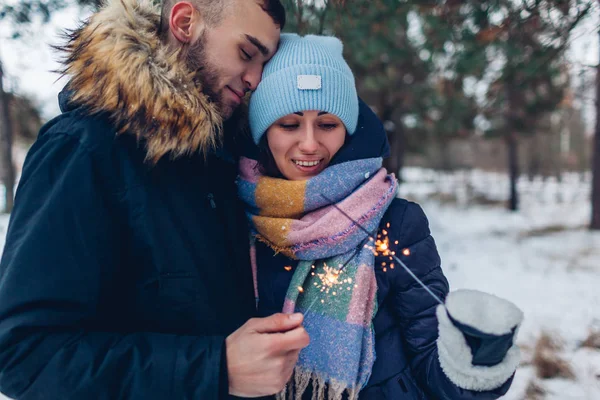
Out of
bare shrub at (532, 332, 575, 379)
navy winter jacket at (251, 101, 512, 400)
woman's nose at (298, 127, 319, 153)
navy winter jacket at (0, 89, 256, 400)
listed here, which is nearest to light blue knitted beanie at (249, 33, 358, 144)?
woman's nose at (298, 127, 319, 153)

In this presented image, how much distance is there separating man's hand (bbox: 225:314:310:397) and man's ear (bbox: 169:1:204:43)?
3.62 feet

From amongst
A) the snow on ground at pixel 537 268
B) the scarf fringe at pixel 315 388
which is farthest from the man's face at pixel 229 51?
the snow on ground at pixel 537 268

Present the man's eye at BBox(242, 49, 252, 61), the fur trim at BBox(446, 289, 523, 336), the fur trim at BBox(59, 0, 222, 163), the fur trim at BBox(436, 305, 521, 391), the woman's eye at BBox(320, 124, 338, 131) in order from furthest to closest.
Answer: the woman's eye at BBox(320, 124, 338, 131), the man's eye at BBox(242, 49, 252, 61), the fur trim at BBox(59, 0, 222, 163), the fur trim at BBox(436, 305, 521, 391), the fur trim at BBox(446, 289, 523, 336)

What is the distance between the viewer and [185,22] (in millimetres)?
1523

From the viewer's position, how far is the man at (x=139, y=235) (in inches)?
40.8

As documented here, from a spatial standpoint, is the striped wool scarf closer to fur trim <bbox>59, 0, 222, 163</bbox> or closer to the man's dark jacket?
the man's dark jacket

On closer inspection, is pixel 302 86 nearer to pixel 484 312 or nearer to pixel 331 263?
pixel 331 263

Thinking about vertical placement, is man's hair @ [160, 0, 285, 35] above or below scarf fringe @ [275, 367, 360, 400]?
above

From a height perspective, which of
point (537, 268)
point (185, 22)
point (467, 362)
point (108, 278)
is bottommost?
point (537, 268)

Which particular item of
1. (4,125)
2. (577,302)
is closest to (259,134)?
(577,302)

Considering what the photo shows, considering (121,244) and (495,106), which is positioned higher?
(495,106)

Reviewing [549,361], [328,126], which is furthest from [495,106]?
[328,126]

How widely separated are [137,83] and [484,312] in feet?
4.00

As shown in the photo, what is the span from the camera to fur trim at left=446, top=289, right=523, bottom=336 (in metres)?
1.00
